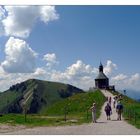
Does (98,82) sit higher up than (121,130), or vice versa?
(98,82)

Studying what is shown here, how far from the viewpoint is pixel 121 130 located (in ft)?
98.4

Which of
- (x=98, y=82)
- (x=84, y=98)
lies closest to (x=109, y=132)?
(x=84, y=98)

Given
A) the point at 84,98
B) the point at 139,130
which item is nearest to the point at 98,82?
the point at 84,98
